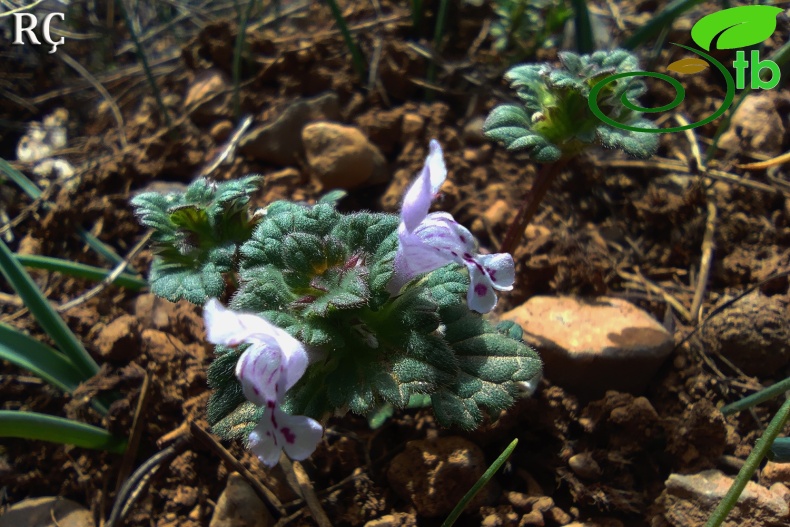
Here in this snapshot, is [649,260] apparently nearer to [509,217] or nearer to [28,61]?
[509,217]

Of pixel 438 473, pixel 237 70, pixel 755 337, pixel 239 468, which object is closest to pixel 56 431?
pixel 239 468

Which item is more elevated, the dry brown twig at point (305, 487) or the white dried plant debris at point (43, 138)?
the white dried plant debris at point (43, 138)

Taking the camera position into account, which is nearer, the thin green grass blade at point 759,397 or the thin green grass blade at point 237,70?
the thin green grass blade at point 759,397

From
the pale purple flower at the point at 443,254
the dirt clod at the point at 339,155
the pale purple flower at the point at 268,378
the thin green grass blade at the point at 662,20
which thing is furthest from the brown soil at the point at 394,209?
the pale purple flower at the point at 268,378

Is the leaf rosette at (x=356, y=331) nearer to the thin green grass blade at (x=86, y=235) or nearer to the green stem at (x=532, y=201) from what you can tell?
the green stem at (x=532, y=201)

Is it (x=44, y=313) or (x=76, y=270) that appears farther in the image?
(x=76, y=270)

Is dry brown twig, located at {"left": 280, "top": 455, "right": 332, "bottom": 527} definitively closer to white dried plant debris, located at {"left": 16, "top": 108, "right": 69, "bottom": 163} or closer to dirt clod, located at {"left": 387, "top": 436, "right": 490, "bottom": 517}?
dirt clod, located at {"left": 387, "top": 436, "right": 490, "bottom": 517}

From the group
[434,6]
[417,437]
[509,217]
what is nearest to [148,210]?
[417,437]

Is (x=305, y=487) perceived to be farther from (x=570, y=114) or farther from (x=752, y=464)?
(x=570, y=114)
